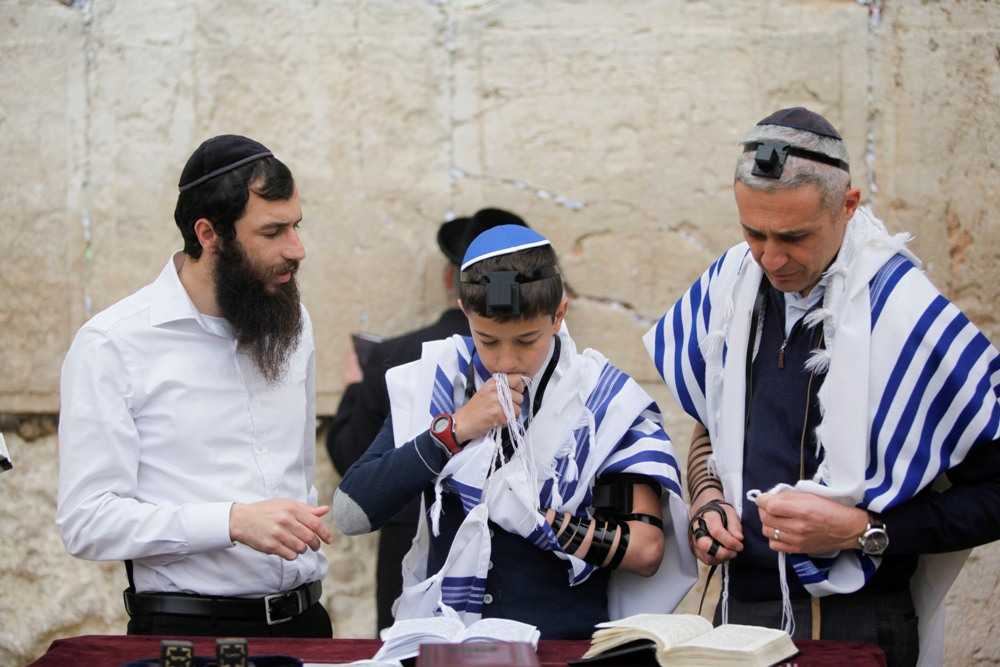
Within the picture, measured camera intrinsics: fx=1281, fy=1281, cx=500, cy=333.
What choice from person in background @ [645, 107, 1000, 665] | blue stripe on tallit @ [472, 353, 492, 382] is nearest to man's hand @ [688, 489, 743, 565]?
person in background @ [645, 107, 1000, 665]

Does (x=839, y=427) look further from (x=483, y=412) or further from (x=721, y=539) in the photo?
(x=483, y=412)

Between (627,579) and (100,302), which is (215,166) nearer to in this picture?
(627,579)

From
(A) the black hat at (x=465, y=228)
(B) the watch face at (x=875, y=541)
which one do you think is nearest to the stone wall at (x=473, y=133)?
(A) the black hat at (x=465, y=228)

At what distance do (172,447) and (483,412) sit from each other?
82 cm

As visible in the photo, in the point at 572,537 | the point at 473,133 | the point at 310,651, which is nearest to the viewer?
the point at 310,651

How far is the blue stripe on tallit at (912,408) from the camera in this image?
2879 millimetres

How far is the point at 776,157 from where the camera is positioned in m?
2.88

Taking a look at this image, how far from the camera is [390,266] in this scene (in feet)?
16.2

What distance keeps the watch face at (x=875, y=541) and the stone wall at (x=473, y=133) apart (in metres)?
2.07

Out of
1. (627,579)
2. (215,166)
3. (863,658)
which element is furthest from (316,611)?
(863,658)

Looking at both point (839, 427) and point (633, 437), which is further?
point (633, 437)

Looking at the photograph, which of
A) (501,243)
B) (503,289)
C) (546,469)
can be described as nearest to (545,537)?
(546,469)

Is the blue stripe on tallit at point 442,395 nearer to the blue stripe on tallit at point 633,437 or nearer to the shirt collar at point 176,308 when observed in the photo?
the blue stripe on tallit at point 633,437

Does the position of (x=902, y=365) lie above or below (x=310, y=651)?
above
